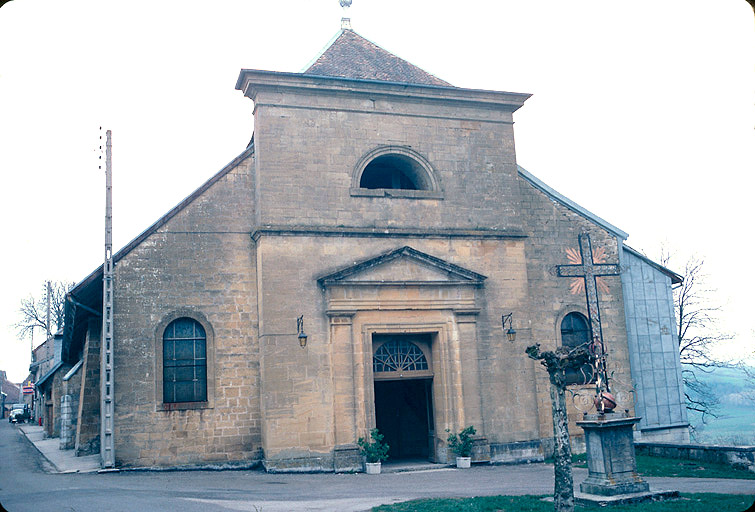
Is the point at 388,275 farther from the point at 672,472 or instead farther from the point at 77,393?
the point at 77,393

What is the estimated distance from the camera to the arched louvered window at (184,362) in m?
16.1

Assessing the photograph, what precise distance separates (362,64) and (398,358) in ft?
27.7

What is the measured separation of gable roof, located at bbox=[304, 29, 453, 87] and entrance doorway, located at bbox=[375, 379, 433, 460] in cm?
868

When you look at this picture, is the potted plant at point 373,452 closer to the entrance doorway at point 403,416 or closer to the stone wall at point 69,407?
the entrance doorway at point 403,416

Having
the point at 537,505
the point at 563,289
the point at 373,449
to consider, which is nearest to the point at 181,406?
the point at 373,449

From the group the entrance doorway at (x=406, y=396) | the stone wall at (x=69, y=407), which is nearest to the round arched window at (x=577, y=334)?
the entrance doorway at (x=406, y=396)

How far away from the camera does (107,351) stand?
50.3 ft

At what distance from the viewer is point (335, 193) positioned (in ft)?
56.6

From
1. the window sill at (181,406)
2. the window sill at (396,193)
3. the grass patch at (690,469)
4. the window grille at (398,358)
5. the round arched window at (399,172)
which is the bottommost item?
the grass patch at (690,469)

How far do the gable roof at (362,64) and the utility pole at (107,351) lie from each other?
6.62m

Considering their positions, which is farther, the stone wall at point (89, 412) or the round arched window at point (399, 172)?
the stone wall at point (89, 412)

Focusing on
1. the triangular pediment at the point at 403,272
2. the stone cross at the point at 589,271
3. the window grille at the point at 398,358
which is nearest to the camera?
the stone cross at the point at 589,271

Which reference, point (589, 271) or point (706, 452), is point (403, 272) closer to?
point (589, 271)

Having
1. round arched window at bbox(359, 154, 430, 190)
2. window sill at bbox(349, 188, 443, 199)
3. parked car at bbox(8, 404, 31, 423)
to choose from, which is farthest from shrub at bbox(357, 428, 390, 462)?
parked car at bbox(8, 404, 31, 423)
